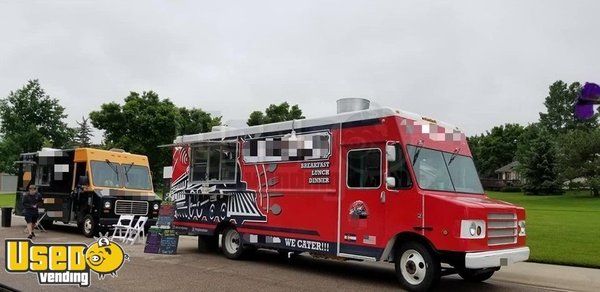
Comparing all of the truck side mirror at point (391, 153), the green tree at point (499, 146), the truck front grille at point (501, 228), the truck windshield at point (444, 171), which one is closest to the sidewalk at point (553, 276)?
the truck front grille at point (501, 228)

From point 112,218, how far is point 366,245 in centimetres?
1007

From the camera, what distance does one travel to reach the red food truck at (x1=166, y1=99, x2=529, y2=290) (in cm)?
838

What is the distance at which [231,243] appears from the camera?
12.3 meters

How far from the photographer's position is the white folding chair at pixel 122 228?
15250 millimetres

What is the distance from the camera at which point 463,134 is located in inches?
414

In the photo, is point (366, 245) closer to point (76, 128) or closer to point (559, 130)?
point (76, 128)

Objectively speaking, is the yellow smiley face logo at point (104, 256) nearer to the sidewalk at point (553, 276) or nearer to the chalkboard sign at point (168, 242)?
the chalkboard sign at point (168, 242)

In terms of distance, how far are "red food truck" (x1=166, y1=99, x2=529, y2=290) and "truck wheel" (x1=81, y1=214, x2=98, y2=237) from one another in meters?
5.35

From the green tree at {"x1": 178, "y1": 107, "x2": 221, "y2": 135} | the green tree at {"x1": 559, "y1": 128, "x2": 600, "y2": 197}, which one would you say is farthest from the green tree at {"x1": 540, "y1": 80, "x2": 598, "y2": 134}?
the green tree at {"x1": 178, "y1": 107, "x2": 221, "y2": 135}

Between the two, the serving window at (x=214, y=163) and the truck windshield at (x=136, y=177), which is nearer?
the serving window at (x=214, y=163)

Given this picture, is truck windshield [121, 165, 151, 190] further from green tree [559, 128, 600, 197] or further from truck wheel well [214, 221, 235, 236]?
green tree [559, 128, 600, 197]

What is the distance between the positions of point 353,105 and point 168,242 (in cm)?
573

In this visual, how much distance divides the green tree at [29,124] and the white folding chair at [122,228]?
4280cm

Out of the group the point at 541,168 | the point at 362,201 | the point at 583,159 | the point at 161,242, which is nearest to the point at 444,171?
the point at 362,201
